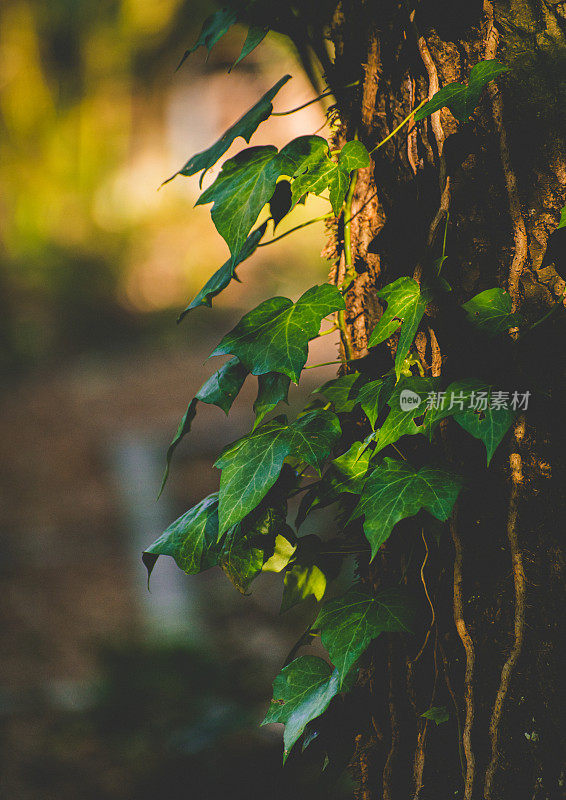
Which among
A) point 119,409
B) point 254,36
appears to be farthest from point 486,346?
point 119,409

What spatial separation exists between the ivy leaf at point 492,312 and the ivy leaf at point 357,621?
29 cm

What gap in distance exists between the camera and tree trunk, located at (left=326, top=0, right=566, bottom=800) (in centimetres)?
61

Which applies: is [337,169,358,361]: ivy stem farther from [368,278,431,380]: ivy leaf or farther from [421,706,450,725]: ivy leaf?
[421,706,450,725]: ivy leaf

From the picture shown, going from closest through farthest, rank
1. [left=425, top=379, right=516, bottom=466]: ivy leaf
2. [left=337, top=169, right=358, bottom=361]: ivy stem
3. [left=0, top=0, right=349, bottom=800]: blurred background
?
[left=425, top=379, right=516, bottom=466]: ivy leaf < [left=337, top=169, right=358, bottom=361]: ivy stem < [left=0, top=0, right=349, bottom=800]: blurred background

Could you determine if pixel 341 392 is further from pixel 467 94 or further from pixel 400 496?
pixel 467 94

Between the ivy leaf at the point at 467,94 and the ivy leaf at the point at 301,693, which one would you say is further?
the ivy leaf at the point at 301,693

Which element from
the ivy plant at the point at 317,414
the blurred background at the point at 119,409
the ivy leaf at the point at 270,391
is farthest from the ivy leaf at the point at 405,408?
the blurred background at the point at 119,409

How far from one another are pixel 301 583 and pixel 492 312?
1.32ft

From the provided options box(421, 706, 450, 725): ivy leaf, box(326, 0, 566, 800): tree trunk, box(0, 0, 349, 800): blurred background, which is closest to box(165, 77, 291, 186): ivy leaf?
box(326, 0, 566, 800): tree trunk

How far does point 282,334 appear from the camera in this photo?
2.01ft

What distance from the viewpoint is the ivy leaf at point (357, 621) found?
1.96 feet

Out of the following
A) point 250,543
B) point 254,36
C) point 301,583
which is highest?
point 254,36

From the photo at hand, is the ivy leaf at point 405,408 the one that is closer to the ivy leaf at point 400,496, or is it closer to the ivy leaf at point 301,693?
the ivy leaf at point 400,496

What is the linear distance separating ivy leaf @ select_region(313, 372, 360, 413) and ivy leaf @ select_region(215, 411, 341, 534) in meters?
0.06
